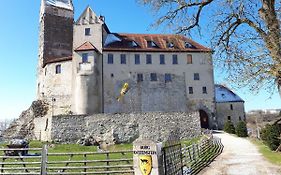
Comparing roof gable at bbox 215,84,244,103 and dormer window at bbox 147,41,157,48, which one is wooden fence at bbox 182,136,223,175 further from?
roof gable at bbox 215,84,244,103

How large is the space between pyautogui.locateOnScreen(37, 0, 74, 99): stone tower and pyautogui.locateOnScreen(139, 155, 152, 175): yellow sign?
42.2 meters

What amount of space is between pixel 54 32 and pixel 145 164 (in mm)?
46112

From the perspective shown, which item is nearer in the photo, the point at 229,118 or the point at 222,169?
the point at 222,169

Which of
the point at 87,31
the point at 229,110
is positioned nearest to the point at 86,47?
the point at 87,31

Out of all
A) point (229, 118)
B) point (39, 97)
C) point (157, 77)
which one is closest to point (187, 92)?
point (157, 77)

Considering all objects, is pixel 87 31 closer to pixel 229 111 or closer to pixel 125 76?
pixel 125 76

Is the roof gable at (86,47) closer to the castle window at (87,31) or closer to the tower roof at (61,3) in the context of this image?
the castle window at (87,31)

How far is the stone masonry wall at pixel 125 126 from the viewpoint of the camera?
111ft

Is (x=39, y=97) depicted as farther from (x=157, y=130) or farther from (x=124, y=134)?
(x=157, y=130)

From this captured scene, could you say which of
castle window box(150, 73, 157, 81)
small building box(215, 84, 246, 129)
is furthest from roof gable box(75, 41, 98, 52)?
small building box(215, 84, 246, 129)

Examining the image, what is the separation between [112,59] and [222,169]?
28307mm

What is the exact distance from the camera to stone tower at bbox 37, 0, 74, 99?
164ft

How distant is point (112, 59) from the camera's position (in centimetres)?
4016

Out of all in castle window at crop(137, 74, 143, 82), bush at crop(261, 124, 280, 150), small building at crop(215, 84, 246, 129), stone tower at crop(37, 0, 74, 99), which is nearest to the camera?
bush at crop(261, 124, 280, 150)
